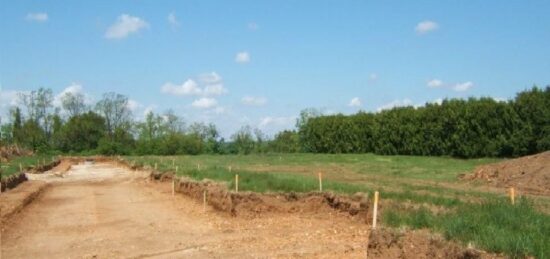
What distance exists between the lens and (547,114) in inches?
1448

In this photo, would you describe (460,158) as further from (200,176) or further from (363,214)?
(363,214)

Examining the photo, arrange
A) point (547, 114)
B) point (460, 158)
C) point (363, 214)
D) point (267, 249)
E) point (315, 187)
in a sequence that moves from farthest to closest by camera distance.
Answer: point (460, 158) < point (547, 114) < point (315, 187) < point (363, 214) < point (267, 249)

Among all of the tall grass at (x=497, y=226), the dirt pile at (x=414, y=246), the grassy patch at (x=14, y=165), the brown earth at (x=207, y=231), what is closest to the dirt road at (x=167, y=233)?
the brown earth at (x=207, y=231)

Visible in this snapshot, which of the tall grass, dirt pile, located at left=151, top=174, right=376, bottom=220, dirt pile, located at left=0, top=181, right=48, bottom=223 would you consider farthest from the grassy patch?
the tall grass

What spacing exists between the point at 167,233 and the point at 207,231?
1055 mm

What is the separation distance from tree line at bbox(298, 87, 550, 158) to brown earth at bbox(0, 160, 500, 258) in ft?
72.7

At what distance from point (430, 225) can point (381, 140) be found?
4610cm

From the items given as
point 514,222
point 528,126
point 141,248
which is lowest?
point 141,248

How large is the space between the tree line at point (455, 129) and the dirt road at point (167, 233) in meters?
22.5

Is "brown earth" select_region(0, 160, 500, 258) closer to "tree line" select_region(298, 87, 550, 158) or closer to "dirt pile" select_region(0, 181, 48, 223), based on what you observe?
"dirt pile" select_region(0, 181, 48, 223)

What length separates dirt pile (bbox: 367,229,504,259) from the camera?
8.24 metres

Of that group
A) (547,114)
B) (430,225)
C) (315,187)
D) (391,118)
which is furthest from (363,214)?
(391,118)

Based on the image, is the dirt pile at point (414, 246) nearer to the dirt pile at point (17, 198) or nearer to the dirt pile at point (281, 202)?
the dirt pile at point (281, 202)

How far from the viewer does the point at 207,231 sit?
1727 cm
